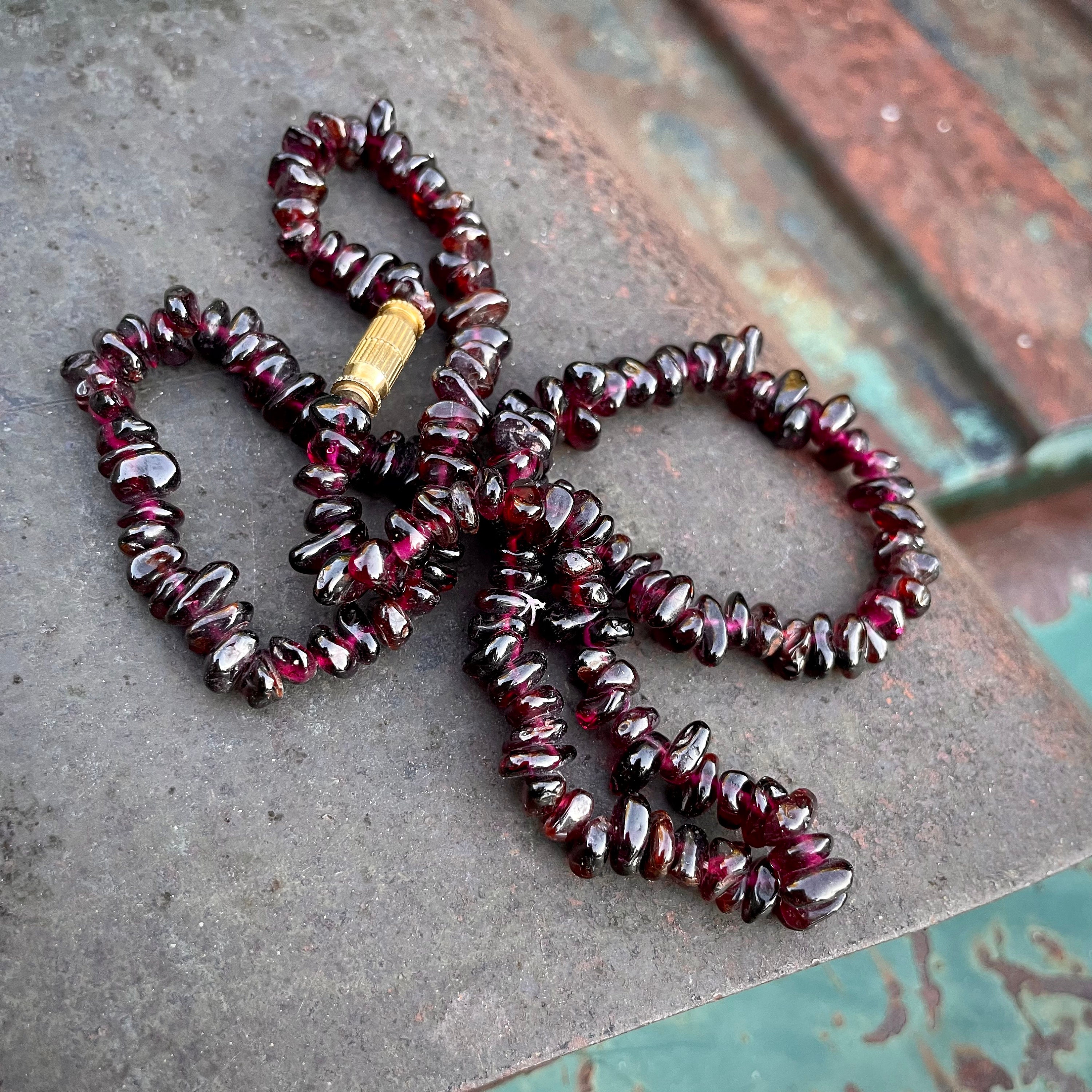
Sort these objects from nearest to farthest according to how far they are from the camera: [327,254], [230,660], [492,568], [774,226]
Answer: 1. [230,660]
2. [492,568]
3. [327,254]
4. [774,226]

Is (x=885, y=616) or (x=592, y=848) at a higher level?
(x=885, y=616)

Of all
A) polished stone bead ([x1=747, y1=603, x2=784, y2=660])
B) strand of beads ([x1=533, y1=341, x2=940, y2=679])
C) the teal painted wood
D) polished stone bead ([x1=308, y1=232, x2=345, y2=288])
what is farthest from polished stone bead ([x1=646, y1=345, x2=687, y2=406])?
the teal painted wood

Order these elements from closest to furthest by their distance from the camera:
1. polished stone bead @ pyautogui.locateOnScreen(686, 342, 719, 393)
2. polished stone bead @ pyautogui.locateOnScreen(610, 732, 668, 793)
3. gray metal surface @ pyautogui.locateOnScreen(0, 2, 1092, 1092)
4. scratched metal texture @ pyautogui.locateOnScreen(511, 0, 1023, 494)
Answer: gray metal surface @ pyautogui.locateOnScreen(0, 2, 1092, 1092) → polished stone bead @ pyautogui.locateOnScreen(610, 732, 668, 793) → polished stone bead @ pyautogui.locateOnScreen(686, 342, 719, 393) → scratched metal texture @ pyautogui.locateOnScreen(511, 0, 1023, 494)

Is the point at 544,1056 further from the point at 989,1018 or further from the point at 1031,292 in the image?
the point at 1031,292

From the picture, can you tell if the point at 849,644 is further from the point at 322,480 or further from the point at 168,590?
the point at 168,590

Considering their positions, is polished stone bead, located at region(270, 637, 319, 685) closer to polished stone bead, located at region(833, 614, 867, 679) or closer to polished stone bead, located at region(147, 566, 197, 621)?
polished stone bead, located at region(147, 566, 197, 621)

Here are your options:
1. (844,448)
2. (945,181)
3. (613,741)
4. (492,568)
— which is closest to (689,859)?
(613,741)
